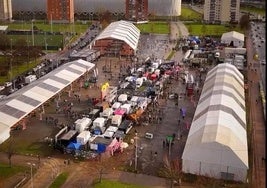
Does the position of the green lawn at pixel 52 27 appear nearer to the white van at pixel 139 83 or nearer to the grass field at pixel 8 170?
the white van at pixel 139 83

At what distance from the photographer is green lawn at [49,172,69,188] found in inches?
513

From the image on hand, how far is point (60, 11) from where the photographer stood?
45.9 m

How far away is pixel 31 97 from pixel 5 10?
1247 inches

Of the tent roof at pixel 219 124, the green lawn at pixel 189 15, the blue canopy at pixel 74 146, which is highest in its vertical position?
the green lawn at pixel 189 15

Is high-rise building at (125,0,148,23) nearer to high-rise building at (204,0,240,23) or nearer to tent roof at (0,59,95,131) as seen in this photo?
high-rise building at (204,0,240,23)

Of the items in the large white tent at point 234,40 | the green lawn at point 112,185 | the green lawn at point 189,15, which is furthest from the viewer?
the green lawn at point 189,15

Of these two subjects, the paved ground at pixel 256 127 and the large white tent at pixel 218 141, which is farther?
the paved ground at pixel 256 127

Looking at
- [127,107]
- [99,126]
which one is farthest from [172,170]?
[127,107]

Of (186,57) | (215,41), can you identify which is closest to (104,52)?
(186,57)

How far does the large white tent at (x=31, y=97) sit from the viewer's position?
1605 cm

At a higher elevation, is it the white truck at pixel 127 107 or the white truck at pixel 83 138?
the white truck at pixel 127 107

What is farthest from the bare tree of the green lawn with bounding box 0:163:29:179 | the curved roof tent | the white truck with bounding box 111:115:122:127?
the curved roof tent

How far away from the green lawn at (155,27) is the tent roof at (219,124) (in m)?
20.2

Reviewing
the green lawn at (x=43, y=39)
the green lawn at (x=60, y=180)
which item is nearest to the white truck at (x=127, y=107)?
the green lawn at (x=60, y=180)
